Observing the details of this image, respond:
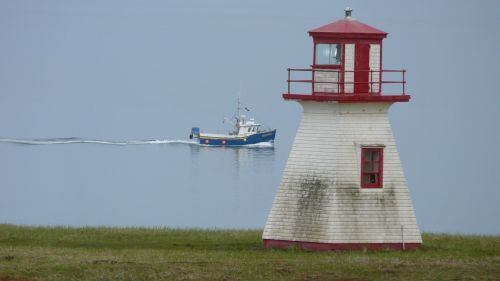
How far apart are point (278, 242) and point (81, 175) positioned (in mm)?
73078

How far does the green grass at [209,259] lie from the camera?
95.0ft

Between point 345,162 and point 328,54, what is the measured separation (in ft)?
7.46

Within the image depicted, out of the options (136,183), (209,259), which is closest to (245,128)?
(136,183)

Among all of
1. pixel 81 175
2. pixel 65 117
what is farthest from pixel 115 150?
pixel 65 117

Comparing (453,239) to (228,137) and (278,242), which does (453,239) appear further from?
(228,137)

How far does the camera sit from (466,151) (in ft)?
391

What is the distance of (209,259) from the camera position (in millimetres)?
31109

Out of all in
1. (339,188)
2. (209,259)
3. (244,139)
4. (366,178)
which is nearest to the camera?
(209,259)

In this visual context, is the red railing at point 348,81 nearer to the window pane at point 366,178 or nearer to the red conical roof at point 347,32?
the red conical roof at point 347,32

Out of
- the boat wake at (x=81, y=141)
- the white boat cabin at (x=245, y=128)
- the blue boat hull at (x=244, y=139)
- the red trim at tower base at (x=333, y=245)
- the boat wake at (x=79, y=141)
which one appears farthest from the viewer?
the boat wake at (x=79, y=141)

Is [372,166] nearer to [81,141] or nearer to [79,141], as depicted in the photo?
[81,141]

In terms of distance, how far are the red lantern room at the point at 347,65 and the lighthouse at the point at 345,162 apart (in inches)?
0.8

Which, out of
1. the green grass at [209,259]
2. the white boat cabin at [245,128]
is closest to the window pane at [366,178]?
the green grass at [209,259]

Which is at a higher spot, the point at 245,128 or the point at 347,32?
the point at 347,32
